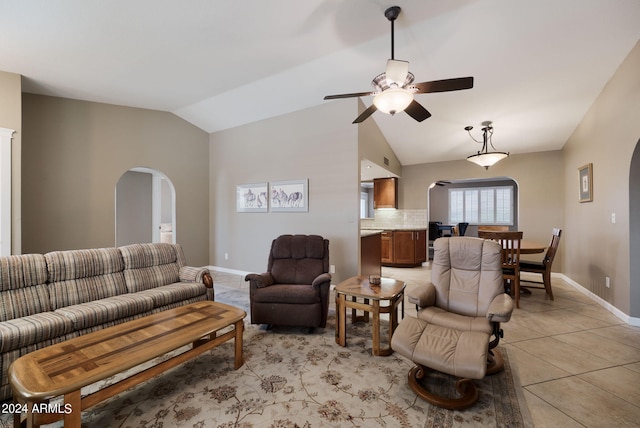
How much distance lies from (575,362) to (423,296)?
1424mm

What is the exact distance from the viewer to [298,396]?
1884 millimetres

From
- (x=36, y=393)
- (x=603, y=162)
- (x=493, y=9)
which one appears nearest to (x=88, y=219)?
(x=36, y=393)

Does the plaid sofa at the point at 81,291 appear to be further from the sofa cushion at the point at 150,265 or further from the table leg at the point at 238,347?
the table leg at the point at 238,347

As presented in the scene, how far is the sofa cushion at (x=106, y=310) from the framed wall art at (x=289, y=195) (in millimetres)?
2554

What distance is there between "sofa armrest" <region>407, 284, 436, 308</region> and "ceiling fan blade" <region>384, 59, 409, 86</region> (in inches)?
68.1

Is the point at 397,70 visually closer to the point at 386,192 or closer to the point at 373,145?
the point at 373,145

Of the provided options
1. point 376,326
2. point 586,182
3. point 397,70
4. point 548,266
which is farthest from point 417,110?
point 586,182

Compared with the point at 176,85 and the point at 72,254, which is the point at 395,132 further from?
the point at 72,254

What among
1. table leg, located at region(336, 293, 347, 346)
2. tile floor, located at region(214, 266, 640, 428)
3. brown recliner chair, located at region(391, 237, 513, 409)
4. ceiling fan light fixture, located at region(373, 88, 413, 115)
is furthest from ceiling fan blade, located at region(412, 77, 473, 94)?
tile floor, located at region(214, 266, 640, 428)

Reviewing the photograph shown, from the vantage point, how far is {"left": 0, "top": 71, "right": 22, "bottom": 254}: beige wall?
10.6ft

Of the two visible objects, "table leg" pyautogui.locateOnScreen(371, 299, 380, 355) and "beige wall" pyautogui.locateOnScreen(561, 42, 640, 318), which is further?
"beige wall" pyautogui.locateOnScreen(561, 42, 640, 318)

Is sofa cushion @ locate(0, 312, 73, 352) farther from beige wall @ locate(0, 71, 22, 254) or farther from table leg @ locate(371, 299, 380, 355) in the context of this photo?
table leg @ locate(371, 299, 380, 355)

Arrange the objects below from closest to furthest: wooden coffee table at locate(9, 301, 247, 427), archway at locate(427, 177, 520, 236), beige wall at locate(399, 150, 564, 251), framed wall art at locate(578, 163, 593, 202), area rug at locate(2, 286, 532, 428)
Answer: wooden coffee table at locate(9, 301, 247, 427)
area rug at locate(2, 286, 532, 428)
framed wall art at locate(578, 163, 593, 202)
beige wall at locate(399, 150, 564, 251)
archway at locate(427, 177, 520, 236)

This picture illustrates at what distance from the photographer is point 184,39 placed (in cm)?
288
